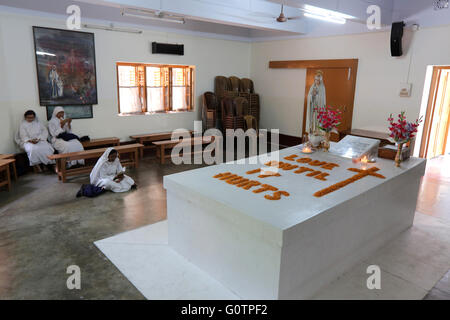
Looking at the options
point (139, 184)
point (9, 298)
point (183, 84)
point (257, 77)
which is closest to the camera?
point (9, 298)

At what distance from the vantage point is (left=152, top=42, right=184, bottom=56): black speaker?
8344mm

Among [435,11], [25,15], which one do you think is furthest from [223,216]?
[435,11]

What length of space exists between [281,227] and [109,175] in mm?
4102

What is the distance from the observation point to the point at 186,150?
336 inches

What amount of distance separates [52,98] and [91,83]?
0.92 meters

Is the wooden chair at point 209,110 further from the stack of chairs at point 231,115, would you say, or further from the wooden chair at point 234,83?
the wooden chair at point 234,83

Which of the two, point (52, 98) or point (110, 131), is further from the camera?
point (110, 131)

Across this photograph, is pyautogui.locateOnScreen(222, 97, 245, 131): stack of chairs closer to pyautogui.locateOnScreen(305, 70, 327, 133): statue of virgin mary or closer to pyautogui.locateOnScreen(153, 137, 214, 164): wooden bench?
pyautogui.locateOnScreen(153, 137, 214, 164): wooden bench

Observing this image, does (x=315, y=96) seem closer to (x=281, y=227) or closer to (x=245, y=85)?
(x=245, y=85)

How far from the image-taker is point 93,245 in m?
3.93

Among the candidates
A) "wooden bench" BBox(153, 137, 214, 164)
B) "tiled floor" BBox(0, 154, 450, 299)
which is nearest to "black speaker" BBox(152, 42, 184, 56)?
"wooden bench" BBox(153, 137, 214, 164)

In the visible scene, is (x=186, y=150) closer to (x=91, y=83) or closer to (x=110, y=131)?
(x=110, y=131)

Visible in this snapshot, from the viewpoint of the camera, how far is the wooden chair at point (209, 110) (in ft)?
30.5

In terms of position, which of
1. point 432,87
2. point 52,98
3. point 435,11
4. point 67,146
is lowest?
point 67,146
